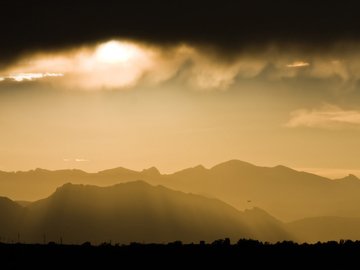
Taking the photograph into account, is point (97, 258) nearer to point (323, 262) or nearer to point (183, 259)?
point (183, 259)

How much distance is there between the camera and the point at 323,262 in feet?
265

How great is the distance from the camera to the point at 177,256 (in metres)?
79.9

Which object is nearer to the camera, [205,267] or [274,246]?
[205,267]

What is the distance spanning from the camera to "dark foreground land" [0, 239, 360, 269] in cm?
7431

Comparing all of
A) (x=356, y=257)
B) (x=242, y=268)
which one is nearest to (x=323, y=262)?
(x=356, y=257)

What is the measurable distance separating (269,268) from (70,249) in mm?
24358

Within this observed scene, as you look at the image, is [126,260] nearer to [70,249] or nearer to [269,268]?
[70,249]

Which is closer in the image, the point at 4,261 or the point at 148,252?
the point at 4,261

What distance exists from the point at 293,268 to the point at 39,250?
1191 inches

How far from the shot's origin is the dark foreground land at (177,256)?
74312 millimetres

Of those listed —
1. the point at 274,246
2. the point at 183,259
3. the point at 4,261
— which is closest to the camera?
the point at 4,261

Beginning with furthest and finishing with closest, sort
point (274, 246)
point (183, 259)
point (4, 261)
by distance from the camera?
point (274, 246) → point (183, 259) → point (4, 261)

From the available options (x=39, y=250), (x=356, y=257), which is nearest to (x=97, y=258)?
(x=39, y=250)

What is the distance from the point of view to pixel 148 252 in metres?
81.6
